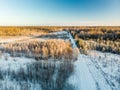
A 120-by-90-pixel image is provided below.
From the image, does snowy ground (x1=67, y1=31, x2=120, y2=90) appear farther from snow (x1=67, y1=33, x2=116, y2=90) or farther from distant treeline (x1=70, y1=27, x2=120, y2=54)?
distant treeline (x1=70, y1=27, x2=120, y2=54)

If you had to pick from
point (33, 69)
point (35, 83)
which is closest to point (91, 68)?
point (33, 69)

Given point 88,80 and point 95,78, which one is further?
point 95,78

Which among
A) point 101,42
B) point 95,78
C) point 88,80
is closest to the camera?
point 88,80

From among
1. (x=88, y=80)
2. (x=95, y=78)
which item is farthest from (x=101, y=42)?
(x=88, y=80)

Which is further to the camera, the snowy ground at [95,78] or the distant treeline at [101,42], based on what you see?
the distant treeline at [101,42]

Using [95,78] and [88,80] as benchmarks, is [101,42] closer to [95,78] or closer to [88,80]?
[95,78]

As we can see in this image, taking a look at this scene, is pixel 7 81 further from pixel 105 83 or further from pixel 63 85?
pixel 105 83

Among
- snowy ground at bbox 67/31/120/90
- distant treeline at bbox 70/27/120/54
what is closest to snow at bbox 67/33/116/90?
snowy ground at bbox 67/31/120/90

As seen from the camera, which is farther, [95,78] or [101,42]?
[101,42]

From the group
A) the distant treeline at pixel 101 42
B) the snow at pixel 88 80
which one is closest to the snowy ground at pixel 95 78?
the snow at pixel 88 80

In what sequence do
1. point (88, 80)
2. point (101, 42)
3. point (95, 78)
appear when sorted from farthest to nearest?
point (101, 42) < point (95, 78) < point (88, 80)

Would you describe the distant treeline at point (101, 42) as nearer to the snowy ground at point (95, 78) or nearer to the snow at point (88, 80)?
the snowy ground at point (95, 78)
